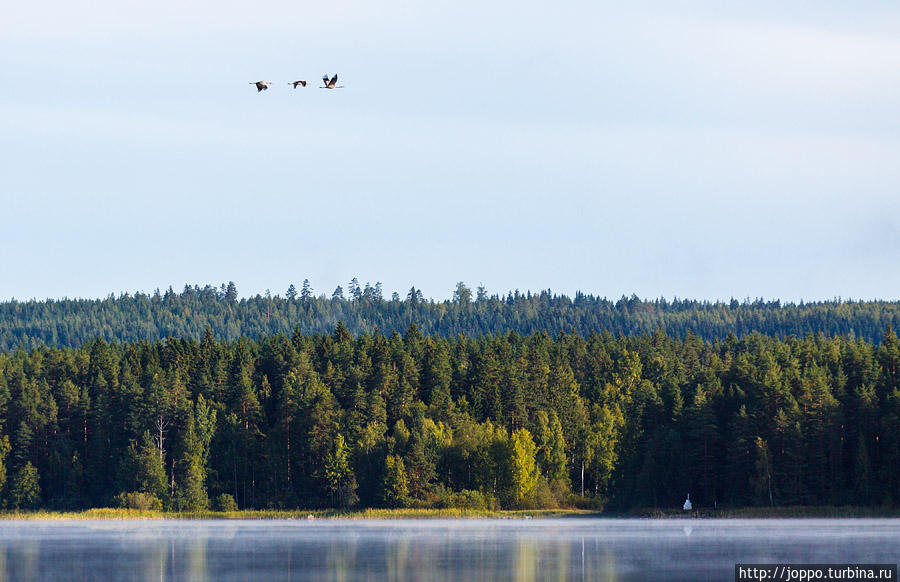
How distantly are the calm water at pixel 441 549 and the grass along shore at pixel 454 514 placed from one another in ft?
17.7

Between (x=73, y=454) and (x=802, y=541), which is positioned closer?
(x=802, y=541)

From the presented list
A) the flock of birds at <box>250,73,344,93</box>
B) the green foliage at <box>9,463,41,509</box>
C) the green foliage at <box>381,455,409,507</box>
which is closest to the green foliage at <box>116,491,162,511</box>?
the green foliage at <box>9,463,41,509</box>

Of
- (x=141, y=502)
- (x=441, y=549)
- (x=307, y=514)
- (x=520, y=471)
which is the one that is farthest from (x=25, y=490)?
(x=441, y=549)

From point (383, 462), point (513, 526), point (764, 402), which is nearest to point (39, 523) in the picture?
point (383, 462)

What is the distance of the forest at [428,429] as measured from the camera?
12194 cm

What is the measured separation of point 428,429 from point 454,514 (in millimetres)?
10546

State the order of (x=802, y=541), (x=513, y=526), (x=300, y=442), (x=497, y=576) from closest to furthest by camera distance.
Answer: (x=497, y=576), (x=802, y=541), (x=513, y=526), (x=300, y=442)

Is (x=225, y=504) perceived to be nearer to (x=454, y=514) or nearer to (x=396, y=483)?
(x=396, y=483)

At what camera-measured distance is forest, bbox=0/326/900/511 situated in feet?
400

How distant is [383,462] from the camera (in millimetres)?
136250

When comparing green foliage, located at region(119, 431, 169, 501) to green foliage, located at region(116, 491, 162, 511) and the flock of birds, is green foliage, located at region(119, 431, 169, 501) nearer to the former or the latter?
green foliage, located at region(116, 491, 162, 511)

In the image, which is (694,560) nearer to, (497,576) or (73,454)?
(497,576)

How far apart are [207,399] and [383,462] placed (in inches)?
1054

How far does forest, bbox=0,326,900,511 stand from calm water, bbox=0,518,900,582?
428 inches
